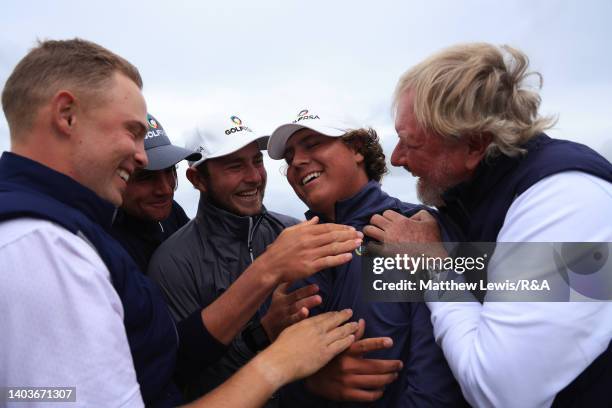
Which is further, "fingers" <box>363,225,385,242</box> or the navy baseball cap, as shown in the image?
the navy baseball cap

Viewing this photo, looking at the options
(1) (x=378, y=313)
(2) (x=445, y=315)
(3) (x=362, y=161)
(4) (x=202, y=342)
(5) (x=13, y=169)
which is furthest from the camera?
(3) (x=362, y=161)

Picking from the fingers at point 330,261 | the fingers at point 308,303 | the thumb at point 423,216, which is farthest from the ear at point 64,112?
the thumb at point 423,216

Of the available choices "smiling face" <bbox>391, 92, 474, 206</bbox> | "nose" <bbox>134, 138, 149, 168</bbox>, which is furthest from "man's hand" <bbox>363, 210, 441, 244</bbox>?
"nose" <bbox>134, 138, 149, 168</bbox>

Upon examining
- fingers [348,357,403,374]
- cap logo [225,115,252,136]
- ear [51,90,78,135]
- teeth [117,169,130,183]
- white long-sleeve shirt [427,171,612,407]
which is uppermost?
ear [51,90,78,135]

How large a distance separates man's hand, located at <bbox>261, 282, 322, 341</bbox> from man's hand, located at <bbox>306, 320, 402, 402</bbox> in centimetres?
30

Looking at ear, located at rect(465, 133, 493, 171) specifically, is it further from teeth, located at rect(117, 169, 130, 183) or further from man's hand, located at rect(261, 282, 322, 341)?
teeth, located at rect(117, 169, 130, 183)

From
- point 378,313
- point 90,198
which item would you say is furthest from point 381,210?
point 90,198

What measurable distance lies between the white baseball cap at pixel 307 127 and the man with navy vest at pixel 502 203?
583 mm

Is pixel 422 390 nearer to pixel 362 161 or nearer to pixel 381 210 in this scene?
pixel 381 210

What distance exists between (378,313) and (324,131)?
1.22 meters

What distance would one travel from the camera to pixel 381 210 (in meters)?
3.04

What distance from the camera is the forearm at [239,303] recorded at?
267 cm

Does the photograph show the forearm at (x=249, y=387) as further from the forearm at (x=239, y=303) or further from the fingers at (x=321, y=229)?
the fingers at (x=321, y=229)

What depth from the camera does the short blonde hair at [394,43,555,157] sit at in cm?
243
